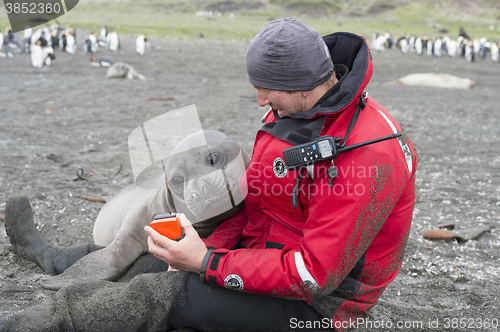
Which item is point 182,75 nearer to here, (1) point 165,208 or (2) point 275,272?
(1) point 165,208

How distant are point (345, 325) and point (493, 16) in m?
56.8

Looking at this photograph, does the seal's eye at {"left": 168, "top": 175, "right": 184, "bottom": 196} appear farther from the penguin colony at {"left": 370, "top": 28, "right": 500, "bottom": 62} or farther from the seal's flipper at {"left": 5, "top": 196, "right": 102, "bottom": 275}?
the penguin colony at {"left": 370, "top": 28, "right": 500, "bottom": 62}

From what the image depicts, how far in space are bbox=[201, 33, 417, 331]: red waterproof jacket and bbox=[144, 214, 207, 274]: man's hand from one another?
49 millimetres

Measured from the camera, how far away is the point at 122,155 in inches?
216

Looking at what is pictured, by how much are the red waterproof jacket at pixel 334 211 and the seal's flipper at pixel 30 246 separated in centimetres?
132

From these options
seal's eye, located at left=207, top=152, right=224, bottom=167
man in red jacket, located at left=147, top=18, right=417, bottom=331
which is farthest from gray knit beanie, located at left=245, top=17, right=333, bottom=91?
seal's eye, located at left=207, top=152, right=224, bottom=167

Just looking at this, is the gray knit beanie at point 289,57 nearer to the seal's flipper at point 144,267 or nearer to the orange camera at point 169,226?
the orange camera at point 169,226

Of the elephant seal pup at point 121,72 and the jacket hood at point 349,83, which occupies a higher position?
the jacket hood at point 349,83

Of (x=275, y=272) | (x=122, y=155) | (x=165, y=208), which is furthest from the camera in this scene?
(x=122, y=155)

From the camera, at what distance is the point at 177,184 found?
7.95 feet

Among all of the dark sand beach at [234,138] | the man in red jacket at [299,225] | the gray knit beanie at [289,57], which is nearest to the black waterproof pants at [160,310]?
the man in red jacket at [299,225]

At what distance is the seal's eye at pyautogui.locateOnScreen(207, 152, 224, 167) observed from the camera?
231 cm

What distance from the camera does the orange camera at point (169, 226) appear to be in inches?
73.1

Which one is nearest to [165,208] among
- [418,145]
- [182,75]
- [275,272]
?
[275,272]
